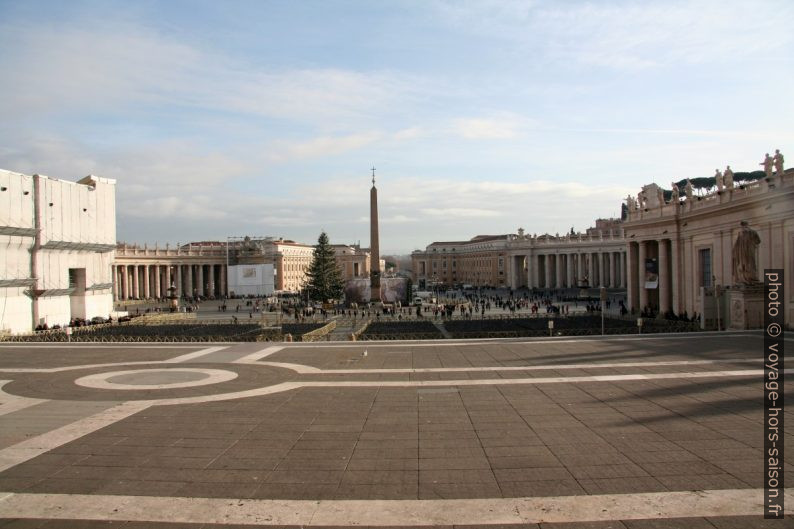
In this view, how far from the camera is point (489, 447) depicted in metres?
10.2

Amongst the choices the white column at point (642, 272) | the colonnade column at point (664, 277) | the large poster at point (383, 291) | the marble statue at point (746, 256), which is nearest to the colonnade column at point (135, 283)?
the large poster at point (383, 291)

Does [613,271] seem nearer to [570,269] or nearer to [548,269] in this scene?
[570,269]

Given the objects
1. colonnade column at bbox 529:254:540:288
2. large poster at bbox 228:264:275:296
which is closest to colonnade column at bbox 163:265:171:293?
large poster at bbox 228:264:275:296

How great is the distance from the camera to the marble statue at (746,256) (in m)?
26.1

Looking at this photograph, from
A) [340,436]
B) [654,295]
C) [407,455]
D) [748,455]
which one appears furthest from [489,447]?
[654,295]

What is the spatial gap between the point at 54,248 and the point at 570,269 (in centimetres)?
8864

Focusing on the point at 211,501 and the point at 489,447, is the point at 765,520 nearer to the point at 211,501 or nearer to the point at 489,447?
the point at 489,447

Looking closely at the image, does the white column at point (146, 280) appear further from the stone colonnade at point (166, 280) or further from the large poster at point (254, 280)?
the large poster at point (254, 280)

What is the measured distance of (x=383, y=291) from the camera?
7369cm

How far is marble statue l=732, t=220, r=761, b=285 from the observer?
26.1 m

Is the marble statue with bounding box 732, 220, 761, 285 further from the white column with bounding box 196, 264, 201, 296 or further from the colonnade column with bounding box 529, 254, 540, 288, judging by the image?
the white column with bounding box 196, 264, 201, 296

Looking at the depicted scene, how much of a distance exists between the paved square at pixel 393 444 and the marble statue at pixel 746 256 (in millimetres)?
8086

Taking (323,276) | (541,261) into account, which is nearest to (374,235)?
(323,276)

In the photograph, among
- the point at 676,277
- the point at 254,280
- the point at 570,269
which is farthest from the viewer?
the point at 570,269
